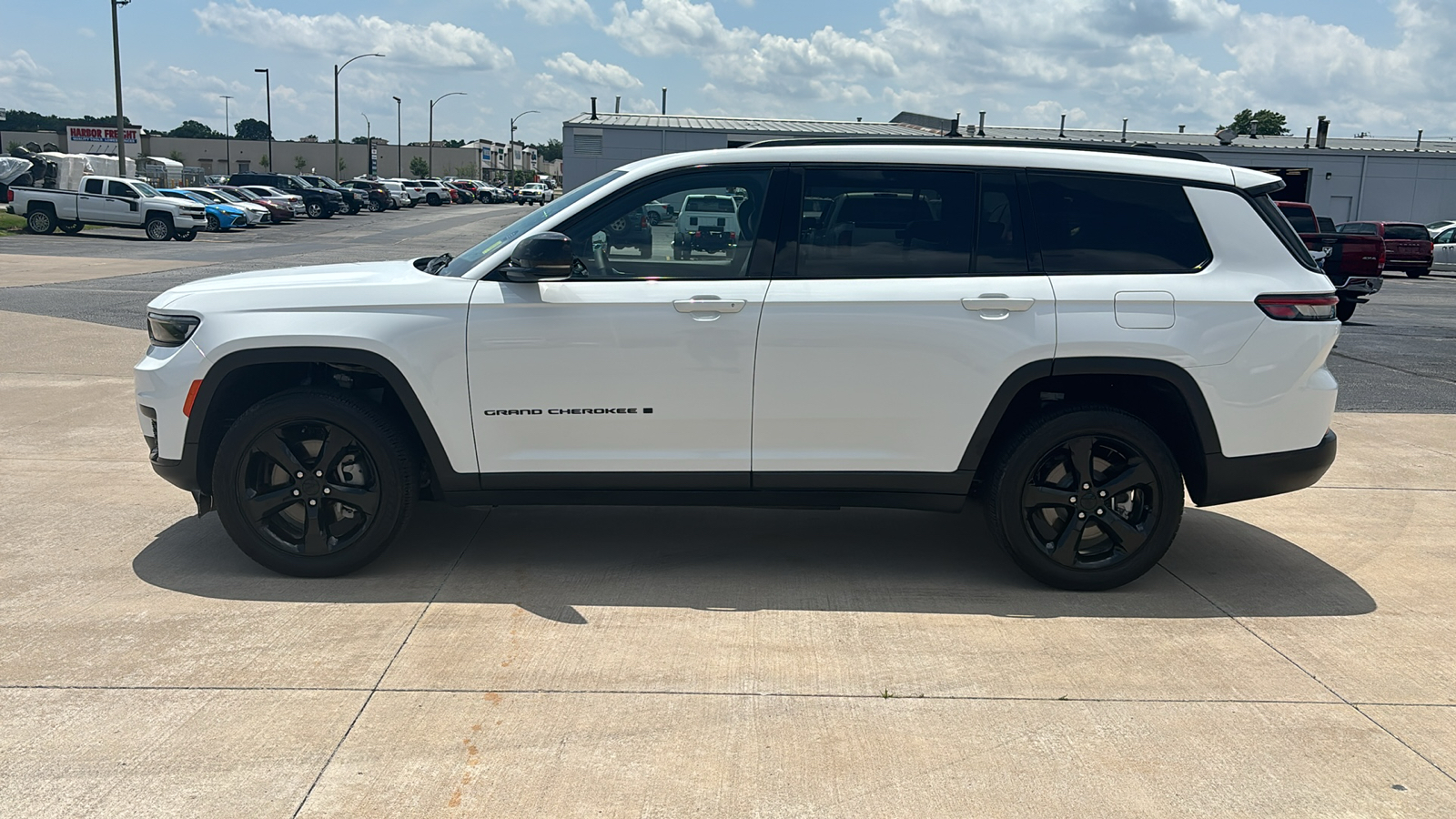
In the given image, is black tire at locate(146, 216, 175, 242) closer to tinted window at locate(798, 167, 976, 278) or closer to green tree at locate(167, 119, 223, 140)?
tinted window at locate(798, 167, 976, 278)

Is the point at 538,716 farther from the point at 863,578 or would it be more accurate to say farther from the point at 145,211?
the point at 145,211

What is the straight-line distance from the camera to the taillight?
184 inches

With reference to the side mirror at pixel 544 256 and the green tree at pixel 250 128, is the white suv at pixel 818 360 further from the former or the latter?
the green tree at pixel 250 128

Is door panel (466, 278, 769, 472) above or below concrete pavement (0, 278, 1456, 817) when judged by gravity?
above

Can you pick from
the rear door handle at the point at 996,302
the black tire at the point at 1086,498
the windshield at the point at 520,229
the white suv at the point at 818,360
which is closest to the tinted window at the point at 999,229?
the white suv at the point at 818,360

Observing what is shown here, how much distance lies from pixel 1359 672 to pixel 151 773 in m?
4.01

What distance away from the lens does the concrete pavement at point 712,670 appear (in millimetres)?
3250

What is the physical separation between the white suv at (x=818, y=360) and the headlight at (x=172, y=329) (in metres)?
0.01

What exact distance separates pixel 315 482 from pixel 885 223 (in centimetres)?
258

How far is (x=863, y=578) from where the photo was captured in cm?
507

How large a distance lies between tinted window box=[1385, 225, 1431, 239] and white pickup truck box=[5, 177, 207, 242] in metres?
32.7

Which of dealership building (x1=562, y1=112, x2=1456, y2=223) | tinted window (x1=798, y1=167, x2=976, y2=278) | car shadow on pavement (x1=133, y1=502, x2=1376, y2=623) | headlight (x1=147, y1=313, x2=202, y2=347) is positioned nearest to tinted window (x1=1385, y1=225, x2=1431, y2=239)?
dealership building (x1=562, y1=112, x2=1456, y2=223)

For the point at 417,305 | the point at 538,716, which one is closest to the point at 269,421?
the point at 417,305

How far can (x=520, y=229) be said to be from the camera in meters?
5.01
